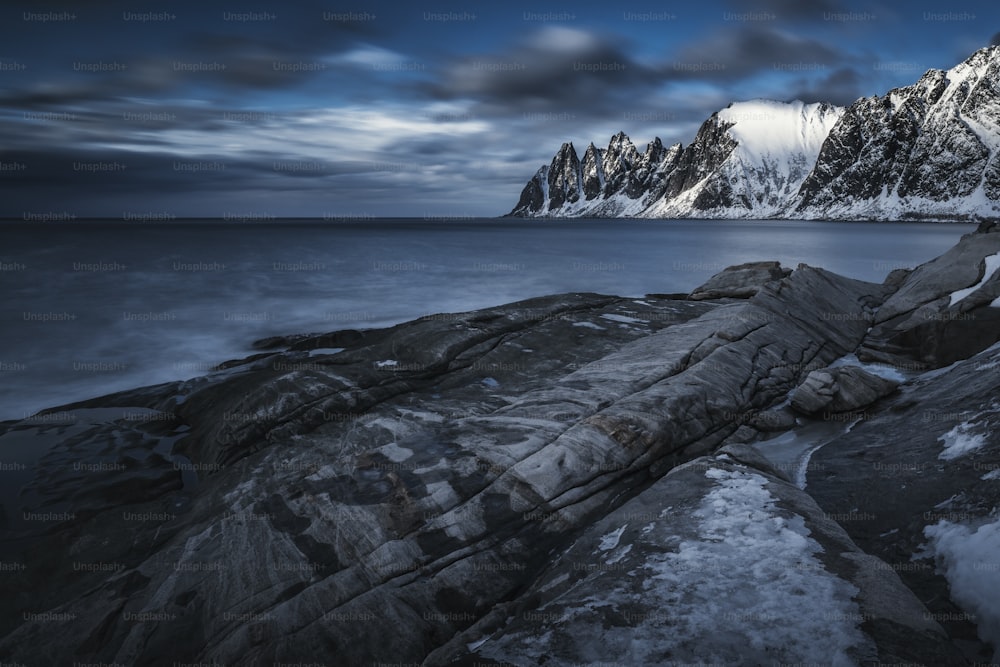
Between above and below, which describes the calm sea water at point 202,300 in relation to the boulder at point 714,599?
above

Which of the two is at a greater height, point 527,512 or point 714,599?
point 714,599

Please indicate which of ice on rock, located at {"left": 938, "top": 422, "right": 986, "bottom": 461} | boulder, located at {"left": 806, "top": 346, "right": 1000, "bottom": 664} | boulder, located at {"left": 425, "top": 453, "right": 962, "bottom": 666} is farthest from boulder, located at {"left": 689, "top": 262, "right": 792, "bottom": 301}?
boulder, located at {"left": 425, "top": 453, "right": 962, "bottom": 666}

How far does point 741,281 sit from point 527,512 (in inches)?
745

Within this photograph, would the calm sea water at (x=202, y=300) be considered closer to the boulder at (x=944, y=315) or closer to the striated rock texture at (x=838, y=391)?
the striated rock texture at (x=838, y=391)

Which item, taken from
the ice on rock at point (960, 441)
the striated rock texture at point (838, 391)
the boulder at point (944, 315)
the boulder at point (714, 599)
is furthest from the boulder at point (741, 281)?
the boulder at point (714, 599)

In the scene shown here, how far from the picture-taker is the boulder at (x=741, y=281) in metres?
20.9

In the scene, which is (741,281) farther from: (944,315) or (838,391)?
(838,391)

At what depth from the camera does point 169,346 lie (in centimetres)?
1816

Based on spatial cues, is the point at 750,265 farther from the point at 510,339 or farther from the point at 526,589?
the point at 526,589

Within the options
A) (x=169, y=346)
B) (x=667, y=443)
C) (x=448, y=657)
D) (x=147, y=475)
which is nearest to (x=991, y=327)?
(x=667, y=443)

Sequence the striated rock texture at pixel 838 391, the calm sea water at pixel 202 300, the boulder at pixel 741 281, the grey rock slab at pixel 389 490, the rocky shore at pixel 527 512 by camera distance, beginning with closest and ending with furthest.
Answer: the rocky shore at pixel 527 512 < the grey rock slab at pixel 389 490 < the striated rock texture at pixel 838 391 < the calm sea water at pixel 202 300 < the boulder at pixel 741 281

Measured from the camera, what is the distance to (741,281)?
73.2 ft

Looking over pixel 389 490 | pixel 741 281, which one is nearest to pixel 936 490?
pixel 389 490

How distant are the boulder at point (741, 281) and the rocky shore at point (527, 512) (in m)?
8.06
